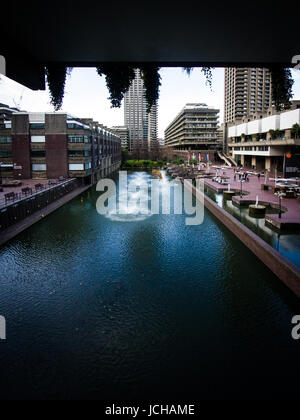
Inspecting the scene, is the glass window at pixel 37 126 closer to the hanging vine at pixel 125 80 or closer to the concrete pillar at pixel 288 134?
the concrete pillar at pixel 288 134

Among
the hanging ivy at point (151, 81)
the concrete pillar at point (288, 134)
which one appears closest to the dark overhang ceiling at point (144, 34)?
the hanging ivy at point (151, 81)

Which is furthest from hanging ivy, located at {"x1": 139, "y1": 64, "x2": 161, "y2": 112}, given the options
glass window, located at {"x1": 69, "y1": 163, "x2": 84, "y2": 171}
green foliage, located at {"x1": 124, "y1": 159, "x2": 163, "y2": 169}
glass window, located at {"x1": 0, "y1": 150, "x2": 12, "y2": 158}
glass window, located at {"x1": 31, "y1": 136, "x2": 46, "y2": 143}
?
green foliage, located at {"x1": 124, "y1": 159, "x2": 163, "y2": 169}

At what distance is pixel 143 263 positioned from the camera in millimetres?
16141

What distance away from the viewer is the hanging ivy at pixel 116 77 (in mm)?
4781

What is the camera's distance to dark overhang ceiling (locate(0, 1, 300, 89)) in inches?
131

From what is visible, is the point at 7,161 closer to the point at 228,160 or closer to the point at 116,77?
the point at 116,77

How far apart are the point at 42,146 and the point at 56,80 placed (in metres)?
43.9

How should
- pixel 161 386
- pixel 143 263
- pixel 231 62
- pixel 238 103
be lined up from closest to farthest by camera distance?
pixel 231 62, pixel 161 386, pixel 143 263, pixel 238 103

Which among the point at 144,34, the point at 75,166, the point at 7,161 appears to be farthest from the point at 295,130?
the point at 144,34

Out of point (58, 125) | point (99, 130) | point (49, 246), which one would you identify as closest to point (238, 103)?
point (99, 130)

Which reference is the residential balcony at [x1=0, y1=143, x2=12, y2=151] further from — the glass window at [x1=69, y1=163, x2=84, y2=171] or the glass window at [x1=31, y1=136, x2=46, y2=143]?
the glass window at [x1=69, y1=163, x2=84, y2=171]

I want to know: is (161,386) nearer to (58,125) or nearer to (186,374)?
(186,374)

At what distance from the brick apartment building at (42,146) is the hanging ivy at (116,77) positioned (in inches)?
1667

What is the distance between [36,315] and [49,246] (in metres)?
8.68
